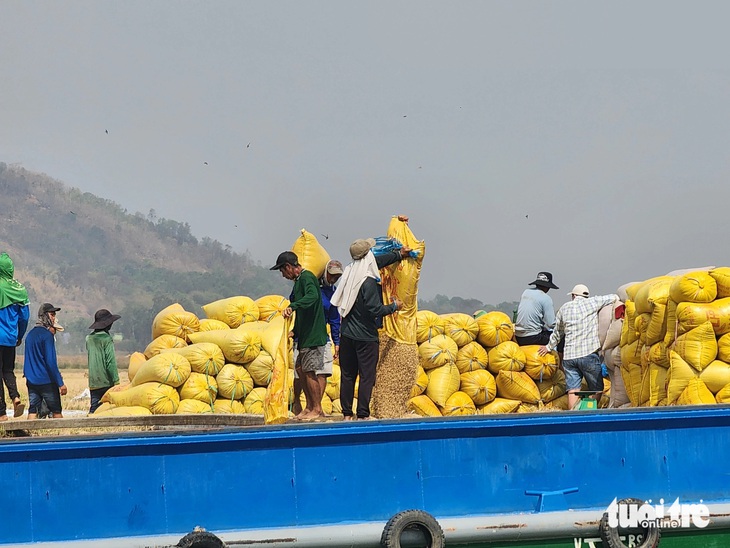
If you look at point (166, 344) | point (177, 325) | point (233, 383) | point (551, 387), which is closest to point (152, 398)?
point (233, 383)

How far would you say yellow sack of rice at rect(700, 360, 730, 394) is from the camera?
7238 mm

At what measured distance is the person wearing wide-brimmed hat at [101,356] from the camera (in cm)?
1027

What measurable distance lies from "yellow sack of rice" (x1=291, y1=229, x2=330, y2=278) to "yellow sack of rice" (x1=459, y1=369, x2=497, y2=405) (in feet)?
7.91

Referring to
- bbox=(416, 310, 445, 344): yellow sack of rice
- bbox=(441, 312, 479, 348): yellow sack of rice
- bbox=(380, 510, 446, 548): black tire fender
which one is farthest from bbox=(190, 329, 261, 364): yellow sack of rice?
bbox=(380, 510, 446, 548): black tire fender

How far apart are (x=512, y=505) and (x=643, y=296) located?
3522mm

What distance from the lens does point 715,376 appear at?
23.7 ft

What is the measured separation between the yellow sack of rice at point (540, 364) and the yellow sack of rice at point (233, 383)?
2823 mm

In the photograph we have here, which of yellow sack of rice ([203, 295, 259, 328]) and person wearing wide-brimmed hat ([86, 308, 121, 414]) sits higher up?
yellow sack of rice ([203, 295, 259, 328])

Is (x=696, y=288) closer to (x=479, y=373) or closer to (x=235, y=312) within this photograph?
(x=479, y=373)

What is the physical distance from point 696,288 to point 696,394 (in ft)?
2.49

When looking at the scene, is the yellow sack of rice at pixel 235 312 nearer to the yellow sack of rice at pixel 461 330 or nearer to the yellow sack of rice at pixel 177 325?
the yellow sack of rice at pixel 177 325

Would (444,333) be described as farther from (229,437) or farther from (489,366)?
(229,437)

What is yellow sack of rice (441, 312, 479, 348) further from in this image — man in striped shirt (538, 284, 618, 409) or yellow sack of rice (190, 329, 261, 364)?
yellow sack of rice (190, 329, 261, 364)

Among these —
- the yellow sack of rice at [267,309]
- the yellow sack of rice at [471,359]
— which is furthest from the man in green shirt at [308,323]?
the yellow sack of rice at [267,309]
